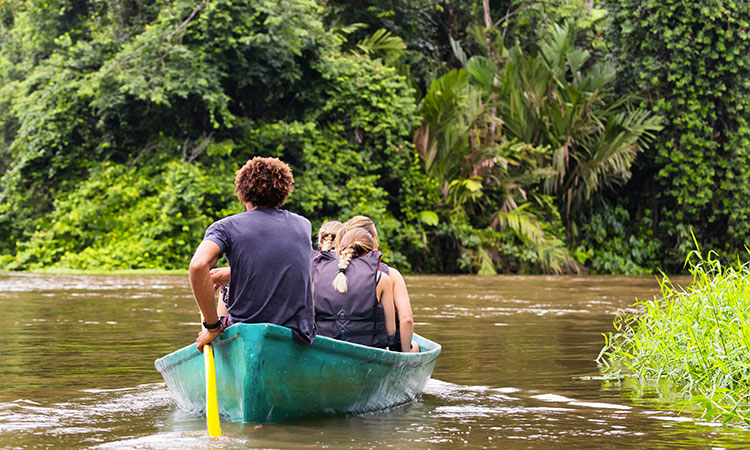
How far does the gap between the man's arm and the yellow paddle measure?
21 centimetres

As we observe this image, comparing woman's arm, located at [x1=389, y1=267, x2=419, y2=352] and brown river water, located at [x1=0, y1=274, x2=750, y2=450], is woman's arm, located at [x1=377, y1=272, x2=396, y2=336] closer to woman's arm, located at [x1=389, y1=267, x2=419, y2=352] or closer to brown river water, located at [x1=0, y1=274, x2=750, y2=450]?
woman's arm, located at [x1=389, y1=267, x2=419, y2=352]

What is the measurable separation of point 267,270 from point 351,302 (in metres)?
1.13

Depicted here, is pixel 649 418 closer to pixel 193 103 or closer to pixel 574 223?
pixel 193 103

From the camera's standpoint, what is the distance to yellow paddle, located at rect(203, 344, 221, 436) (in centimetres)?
474

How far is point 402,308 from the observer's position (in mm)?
6180

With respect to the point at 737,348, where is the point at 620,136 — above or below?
above

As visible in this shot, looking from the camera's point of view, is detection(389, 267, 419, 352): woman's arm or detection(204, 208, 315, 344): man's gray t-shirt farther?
detection(389, 267, 419, 352): woman's arm

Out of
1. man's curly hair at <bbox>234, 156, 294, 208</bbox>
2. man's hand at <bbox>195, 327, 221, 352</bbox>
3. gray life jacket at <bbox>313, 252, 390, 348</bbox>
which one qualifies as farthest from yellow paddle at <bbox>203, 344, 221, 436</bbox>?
gray life jacket at <bbox>313, 252, 390, 348</bbox>

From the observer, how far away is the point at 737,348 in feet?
19.3

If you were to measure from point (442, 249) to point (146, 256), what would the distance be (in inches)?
251

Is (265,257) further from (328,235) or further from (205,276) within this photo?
(328,235)

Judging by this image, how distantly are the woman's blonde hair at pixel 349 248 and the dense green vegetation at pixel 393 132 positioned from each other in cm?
1379

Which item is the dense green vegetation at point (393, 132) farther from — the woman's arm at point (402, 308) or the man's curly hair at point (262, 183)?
the man's curly hair at point (262, 183)

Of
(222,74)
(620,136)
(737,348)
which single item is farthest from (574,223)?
(737,348)
